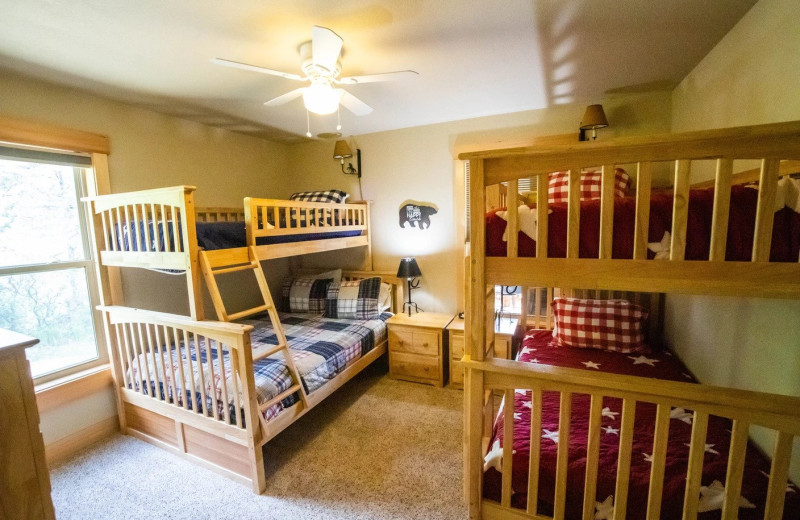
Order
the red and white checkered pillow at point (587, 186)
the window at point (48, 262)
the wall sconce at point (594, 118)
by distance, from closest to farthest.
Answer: the window at point (48, 262), the red and white checkered pillow at point (587, 186), the wall sconce at point (594, 118)

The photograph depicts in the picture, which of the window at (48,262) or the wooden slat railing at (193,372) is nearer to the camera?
the wooden slat railing at (193,372)

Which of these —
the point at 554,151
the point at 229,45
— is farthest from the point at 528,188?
the point at 229,45

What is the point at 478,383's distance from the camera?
56.0 inches

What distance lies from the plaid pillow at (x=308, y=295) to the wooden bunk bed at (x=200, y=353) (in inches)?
31.6

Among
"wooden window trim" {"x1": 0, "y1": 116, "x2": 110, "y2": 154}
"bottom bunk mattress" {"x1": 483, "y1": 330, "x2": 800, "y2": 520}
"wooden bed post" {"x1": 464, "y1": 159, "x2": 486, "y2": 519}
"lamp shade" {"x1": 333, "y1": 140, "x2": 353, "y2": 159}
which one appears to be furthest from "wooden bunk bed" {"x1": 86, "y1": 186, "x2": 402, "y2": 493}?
"bottom bunk mattress" {"x1": 483, "y1": 330, "x2": 800, "y2": 520}

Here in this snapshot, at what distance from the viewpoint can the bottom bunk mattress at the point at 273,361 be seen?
6.42ft

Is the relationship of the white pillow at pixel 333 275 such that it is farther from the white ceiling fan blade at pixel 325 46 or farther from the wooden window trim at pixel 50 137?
the white ceiling fan blade at pixel 325 46

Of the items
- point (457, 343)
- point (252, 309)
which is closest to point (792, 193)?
point (457, 343)

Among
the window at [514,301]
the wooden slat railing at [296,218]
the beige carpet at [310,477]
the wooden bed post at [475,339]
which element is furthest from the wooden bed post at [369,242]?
the wooden bed post at [475,339]

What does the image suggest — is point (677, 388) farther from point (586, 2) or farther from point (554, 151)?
point (586, 2)

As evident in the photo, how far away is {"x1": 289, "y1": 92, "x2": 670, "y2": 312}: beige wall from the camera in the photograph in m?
2.97

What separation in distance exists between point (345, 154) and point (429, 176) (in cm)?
92

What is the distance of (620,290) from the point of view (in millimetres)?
1240

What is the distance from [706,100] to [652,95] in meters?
0.63
